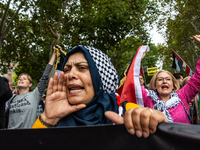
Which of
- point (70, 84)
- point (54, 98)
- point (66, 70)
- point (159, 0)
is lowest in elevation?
point (54, 98)

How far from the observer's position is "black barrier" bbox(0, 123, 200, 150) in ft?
2.50

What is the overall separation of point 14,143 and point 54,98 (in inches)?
23.9

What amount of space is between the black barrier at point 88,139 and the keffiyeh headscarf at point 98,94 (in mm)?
570

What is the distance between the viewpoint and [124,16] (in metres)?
8.78

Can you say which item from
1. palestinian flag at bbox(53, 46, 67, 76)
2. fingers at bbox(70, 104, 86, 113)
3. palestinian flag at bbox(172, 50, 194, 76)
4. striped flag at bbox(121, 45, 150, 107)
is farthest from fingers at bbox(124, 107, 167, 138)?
palestinian flag at bbox(172, 50, 194, 76)

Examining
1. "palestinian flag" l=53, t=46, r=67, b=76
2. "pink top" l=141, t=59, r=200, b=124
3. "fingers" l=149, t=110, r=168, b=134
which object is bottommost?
"pink top" l=141, t=59, r=200, b=124

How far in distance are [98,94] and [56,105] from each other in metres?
0.36

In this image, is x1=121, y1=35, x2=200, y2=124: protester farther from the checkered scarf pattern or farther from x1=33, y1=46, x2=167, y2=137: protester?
x1=33, y1=46, x2=167, y2=137: protester

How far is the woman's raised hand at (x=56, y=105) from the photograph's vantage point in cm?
→ 141

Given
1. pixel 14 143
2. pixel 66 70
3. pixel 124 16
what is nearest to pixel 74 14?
pixel 124 16

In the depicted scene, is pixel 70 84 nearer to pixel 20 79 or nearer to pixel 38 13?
pixel 20 79

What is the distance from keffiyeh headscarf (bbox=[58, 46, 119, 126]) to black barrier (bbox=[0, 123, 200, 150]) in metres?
0.57

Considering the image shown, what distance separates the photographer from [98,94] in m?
1.53

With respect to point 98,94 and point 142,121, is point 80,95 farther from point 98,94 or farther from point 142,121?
point 142,121
